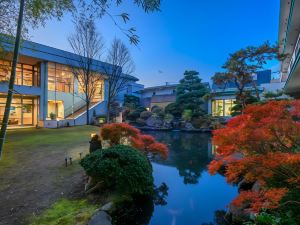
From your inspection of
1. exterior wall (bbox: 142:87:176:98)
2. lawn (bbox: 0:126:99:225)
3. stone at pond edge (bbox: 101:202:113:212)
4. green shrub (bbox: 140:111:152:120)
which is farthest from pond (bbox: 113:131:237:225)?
exterior wall (bbox: 142:87:176:98)

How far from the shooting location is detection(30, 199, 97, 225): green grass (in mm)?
3230

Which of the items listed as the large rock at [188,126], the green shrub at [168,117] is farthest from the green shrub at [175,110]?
the large rock at [188,126]

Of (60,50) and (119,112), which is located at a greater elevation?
(60,50)

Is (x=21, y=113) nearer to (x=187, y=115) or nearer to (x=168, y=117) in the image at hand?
(x=168, y=117)

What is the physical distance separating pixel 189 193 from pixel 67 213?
320cm

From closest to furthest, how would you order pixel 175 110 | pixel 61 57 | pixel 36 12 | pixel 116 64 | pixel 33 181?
pixel 36 12 < pixel 33 181 < pixel 116 64 < pixel 61 57 < pixel 175 110

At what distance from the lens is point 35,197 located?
13.3ft

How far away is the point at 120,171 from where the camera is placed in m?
4.07

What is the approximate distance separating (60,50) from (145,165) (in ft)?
52.4

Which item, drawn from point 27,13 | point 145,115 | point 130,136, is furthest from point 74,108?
point 27,13

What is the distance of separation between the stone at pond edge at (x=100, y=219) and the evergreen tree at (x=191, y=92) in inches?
709

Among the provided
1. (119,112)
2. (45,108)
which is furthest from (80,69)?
(119,112)

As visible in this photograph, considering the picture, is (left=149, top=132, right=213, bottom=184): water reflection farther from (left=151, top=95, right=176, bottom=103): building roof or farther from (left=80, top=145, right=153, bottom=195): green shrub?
(left=151, top=95, right=176, bottom=103): building roof

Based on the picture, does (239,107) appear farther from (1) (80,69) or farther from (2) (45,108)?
(2) (45,108)
